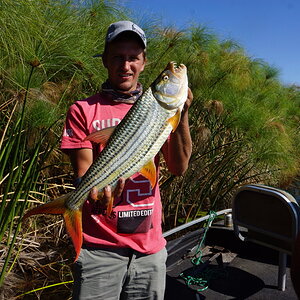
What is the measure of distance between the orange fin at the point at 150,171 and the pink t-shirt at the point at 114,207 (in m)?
0.12

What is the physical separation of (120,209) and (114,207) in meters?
0.03

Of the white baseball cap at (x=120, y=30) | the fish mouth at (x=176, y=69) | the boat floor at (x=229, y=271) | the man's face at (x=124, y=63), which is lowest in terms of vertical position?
the boat floor at (x=229, y=271)

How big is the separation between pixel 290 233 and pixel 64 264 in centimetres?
231

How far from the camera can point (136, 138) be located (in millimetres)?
1495

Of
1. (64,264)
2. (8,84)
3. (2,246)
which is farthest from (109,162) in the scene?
(64,264)

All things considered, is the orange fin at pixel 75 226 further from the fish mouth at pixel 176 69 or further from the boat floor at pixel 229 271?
the boat floor at pixel 229 271

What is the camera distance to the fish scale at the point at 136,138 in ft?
4.90

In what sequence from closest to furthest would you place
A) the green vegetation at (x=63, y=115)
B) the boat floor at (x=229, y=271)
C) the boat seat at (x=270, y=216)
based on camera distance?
the boat seat at (x=270, y=216) → the boat floor at (x=229, y=271) → the green vegetation at (x=63, y=115)

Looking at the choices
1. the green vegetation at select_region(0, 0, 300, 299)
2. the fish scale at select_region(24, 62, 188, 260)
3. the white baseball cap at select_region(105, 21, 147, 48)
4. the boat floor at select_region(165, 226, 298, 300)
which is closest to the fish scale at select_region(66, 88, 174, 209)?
the fish scale at select_region(24, 62, 188, 260)

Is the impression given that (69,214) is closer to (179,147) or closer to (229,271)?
(179,147)

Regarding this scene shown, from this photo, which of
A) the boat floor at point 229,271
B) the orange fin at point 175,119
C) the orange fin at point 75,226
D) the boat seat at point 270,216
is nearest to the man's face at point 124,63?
the orange fin at point 175,119

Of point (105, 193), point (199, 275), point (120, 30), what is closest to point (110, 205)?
point (105, 193)

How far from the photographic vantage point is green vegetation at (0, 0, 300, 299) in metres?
2.79

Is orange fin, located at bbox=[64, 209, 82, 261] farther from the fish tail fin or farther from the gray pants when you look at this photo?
the gray pants
